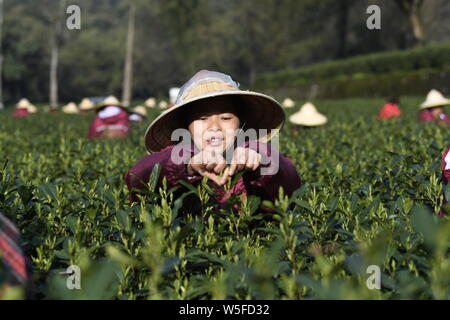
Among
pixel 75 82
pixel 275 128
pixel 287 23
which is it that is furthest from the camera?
pixel 75 82

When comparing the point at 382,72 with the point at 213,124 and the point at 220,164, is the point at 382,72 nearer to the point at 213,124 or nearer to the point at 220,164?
the point at 213,124

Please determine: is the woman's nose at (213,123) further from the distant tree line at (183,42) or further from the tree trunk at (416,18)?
the distant tree line at (183,42)

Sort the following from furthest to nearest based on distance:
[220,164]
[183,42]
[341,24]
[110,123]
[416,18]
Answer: [183,42] < [341,24] < [416,18] < [110,123] < [220,164]

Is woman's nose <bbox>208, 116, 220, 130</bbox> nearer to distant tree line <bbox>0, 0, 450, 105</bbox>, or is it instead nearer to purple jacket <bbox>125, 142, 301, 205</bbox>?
purple jacket <bbox>125, 142, 301, 205</bbox>

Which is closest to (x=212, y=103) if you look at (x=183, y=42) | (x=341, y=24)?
(x=341, y=24)

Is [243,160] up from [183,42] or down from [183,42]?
down

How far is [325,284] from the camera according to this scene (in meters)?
1.33

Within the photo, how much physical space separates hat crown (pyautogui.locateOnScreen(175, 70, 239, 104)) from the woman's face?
87 millimetres

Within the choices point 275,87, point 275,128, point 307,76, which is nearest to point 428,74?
point 307,76

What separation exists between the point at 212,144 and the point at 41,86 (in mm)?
69143

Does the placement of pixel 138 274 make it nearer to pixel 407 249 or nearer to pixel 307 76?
pixel 407 249

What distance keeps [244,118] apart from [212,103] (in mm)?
309

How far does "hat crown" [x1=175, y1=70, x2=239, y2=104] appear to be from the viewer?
114 inches

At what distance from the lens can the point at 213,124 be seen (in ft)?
9.78
